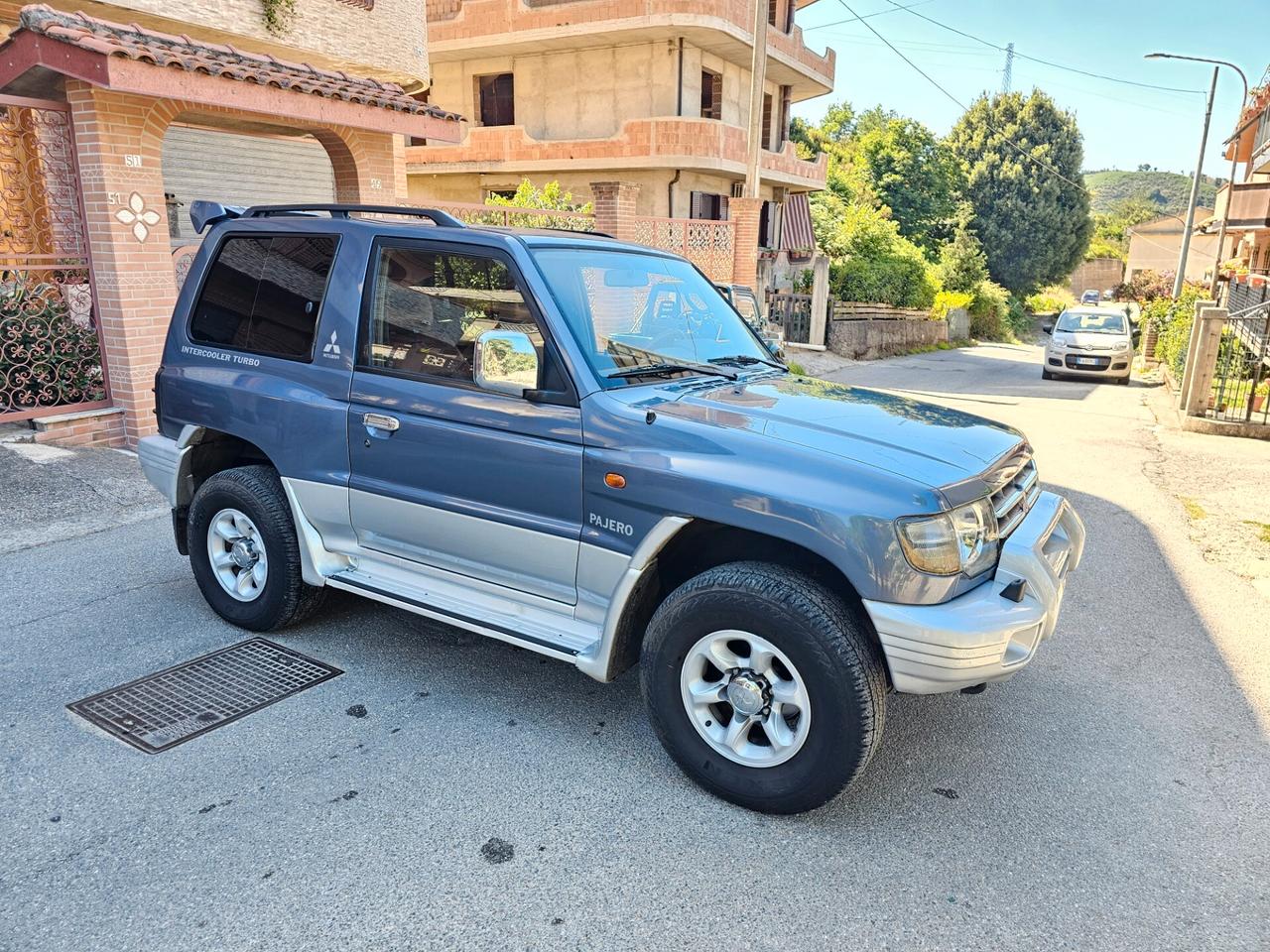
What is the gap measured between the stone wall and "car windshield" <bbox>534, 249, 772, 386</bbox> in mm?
19044

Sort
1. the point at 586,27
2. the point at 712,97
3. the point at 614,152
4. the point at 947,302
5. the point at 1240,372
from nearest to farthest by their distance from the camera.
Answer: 1. the point at 1240,372
2. the point at 586,27
3. the point at 614,152
4. the point at 712,97
5. the point at 947,302

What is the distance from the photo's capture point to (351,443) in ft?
12.8

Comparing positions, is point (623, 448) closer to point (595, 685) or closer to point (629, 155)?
point (595, 685)

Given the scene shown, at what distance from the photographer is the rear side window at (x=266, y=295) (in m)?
4.05

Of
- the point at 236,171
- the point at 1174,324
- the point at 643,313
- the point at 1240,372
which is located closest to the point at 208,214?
the point at 643,313

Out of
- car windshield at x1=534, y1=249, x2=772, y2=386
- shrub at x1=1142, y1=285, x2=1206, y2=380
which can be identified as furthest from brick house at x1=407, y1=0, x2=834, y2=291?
car windshield at x1=534, y1=249, x2=772, y2=386

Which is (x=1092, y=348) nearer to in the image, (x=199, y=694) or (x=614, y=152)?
(x=614, y=152)

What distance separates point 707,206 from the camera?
24.7 m

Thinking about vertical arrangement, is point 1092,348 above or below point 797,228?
below

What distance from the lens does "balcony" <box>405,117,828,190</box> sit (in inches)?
834

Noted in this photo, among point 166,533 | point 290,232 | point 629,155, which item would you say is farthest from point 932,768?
point 629,155

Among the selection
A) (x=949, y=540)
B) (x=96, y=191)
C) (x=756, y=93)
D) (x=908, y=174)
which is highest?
(x=908, y=174)

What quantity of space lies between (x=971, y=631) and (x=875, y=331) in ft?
75.6

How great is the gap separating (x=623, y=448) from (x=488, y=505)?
Result: 691mm
